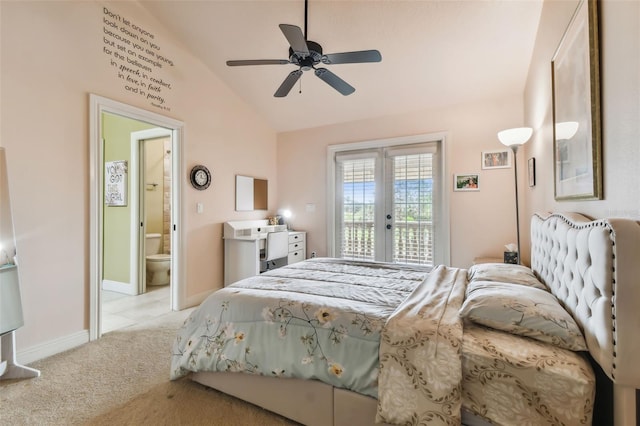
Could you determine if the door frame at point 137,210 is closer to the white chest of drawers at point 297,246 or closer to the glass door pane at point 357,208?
the white chest of drawers at point 297,246

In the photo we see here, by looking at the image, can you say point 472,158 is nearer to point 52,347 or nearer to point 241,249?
point 241,249

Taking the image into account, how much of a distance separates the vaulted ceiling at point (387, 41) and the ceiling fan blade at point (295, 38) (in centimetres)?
92

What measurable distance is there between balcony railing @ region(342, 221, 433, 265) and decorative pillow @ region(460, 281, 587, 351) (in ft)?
8.33

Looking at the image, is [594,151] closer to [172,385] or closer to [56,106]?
[172,385]

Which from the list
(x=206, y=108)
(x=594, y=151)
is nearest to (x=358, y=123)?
(x=206, y=108)

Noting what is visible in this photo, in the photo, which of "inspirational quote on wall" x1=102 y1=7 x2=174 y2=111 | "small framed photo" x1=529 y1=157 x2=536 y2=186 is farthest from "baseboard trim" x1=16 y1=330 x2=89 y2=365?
"small framed photo" x1=529 y1=157 x2=536 y2=186

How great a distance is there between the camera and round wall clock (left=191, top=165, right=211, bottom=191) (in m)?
3.54

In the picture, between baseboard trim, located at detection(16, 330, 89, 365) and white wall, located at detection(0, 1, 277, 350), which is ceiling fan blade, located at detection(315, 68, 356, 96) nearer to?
white wall, located at detection(0, 1, 277, 350)

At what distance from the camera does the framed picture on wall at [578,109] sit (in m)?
1.34

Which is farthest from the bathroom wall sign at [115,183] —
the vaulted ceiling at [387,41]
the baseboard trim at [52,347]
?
the baseboard trim at [52,347]

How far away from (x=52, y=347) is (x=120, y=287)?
78.7 inches

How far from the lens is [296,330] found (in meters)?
1.53

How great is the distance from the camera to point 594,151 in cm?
135

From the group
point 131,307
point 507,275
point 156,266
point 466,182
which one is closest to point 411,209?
point 466,182
